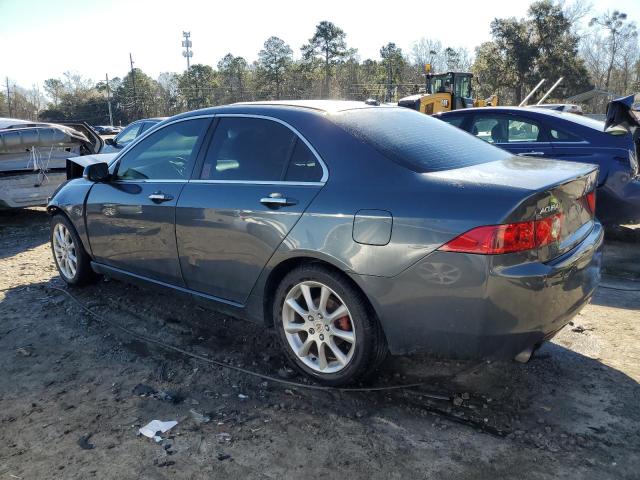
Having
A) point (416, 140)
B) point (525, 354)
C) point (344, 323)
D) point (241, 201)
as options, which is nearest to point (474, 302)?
point (525, 354)

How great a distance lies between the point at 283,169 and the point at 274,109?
50cm

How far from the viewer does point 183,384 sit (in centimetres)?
331

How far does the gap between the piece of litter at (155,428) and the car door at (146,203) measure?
126cm

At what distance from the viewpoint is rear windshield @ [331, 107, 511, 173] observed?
303 cm

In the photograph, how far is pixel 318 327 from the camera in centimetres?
317

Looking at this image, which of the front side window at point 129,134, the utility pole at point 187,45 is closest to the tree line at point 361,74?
the utility pole at point 187,45

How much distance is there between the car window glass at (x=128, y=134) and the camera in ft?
38.2

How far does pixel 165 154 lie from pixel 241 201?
1.13 m

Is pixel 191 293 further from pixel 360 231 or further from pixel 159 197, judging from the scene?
pixel 360 231

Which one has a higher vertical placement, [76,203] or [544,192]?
[544,192]

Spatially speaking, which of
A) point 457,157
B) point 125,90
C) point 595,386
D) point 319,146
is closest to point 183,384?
point 319,146

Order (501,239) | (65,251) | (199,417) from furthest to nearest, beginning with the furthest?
(65,251) → (199,417) → (501,239)

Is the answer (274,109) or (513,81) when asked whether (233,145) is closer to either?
(274,109)

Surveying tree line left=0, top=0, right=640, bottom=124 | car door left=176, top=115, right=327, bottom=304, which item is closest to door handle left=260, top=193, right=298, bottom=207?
car door left=176, top=115, right=327, bottom=304
